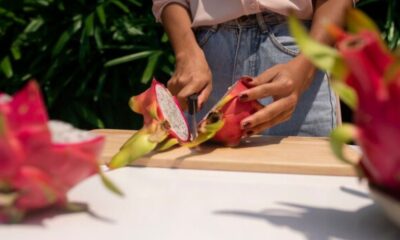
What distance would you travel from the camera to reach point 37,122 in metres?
0.50

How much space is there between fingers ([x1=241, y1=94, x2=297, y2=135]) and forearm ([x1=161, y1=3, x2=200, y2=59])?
0.25 metres

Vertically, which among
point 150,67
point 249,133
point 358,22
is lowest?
point 150,67

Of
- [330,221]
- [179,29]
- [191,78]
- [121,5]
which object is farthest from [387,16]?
[330,221]

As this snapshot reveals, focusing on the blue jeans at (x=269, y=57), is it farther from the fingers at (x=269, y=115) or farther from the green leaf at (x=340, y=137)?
the green leaf at (x=340, y=137)

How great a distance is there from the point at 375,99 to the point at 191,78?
61 cm

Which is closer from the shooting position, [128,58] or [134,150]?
[134,150]

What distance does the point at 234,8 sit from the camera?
114cm

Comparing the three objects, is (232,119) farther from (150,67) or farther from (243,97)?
(150,67)

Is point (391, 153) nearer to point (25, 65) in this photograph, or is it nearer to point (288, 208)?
point (288, 208)

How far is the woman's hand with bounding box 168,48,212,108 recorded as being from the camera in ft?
3.25

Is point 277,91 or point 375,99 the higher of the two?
point 375,99

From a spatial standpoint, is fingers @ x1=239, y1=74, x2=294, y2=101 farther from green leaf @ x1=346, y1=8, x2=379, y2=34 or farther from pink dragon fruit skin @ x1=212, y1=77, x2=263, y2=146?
green leaf @ x1=346, y1=8, x2=379, y2=34

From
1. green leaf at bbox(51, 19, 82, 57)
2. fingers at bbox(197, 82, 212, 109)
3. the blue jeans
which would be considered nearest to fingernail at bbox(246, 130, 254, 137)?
fingers at bbox(197, 82, 212, 109)

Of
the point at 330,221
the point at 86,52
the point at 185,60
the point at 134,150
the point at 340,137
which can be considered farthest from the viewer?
the point at 86,52
